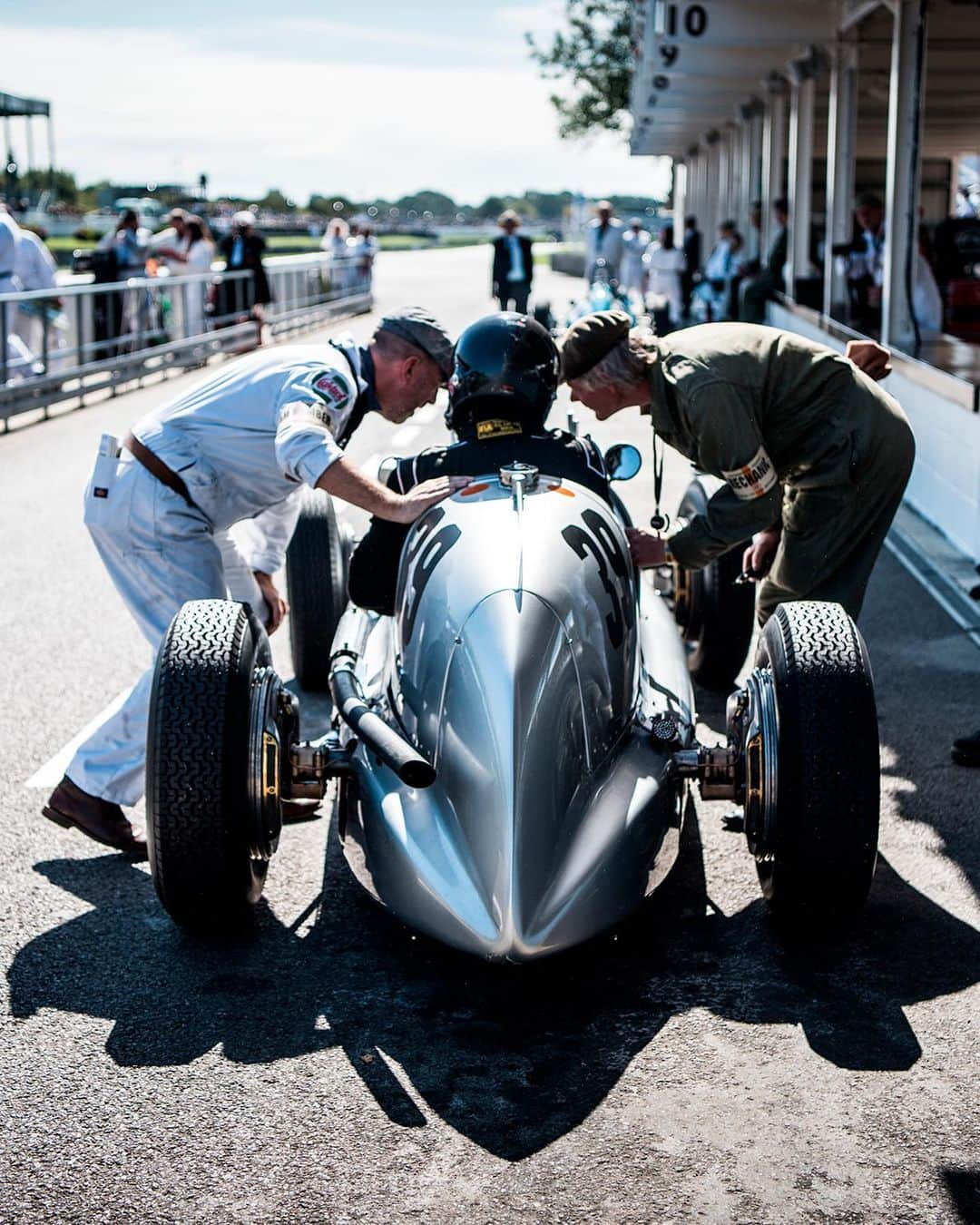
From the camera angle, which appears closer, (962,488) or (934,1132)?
(934,1132)

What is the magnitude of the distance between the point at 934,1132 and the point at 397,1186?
1155mm

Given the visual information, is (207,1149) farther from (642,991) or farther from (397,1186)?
(642,991)

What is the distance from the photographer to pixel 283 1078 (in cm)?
373

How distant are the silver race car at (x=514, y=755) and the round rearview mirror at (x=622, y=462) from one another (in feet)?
1.83

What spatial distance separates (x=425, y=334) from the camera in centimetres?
519

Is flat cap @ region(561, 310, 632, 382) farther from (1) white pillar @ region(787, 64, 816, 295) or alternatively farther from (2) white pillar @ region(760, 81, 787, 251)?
(2) white pillar @ region(760, 81, 787, 251)

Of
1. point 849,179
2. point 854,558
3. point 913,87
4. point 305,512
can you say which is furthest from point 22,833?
point 849,179

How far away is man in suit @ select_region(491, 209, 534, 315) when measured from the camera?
2566cm

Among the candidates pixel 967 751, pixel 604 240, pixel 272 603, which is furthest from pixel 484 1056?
pixel 604 240

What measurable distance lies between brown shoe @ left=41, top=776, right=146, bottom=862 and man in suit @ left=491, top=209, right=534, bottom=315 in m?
21.1

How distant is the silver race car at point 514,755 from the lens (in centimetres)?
398

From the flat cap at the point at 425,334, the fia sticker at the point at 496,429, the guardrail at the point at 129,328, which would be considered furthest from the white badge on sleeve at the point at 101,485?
the guardrail at the point at 129,328

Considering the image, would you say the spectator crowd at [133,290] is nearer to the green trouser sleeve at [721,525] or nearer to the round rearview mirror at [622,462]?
the round rearview mirror at [622,462]

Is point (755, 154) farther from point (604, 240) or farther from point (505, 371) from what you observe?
point (505, 371)
